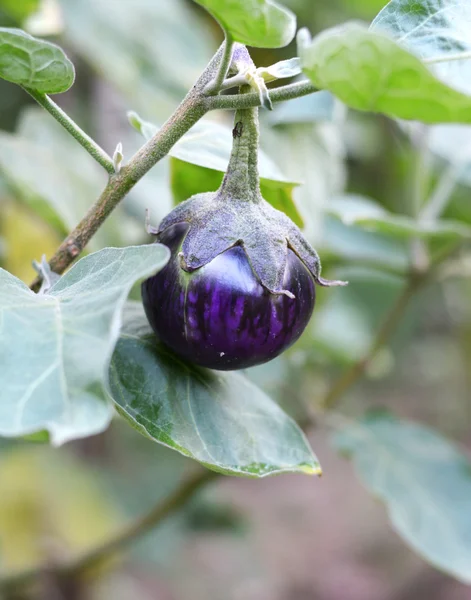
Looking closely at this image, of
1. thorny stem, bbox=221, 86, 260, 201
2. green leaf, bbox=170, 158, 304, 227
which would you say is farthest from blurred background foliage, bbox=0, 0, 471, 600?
thorny stem, bbox=221, 86, 260, 201

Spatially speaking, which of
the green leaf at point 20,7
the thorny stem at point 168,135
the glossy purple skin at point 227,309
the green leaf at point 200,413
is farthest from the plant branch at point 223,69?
the green leaf at point 20,7

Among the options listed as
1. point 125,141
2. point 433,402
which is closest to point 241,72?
point 125,141

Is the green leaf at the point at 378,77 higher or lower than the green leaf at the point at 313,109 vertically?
higher

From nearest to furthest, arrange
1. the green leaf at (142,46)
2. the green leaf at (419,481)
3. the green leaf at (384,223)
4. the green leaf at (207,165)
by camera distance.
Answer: the green leaf at (207,165), the green leaf at (384,223), the green leaf at (419,481), the green leaf at (142,46)

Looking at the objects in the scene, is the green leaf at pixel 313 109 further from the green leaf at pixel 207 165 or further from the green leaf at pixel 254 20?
the green leaf at pixel 254 20

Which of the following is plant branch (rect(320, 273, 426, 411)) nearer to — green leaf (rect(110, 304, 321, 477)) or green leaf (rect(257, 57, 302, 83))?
green leaf (rect(110, 304, 321, 477))

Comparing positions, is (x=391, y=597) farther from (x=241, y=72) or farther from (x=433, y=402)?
(x=241, y=72)

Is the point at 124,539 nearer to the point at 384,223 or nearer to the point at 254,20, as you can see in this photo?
the point at 384,223

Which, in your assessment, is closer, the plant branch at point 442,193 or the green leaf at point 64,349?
the green leaf at point 64,349
